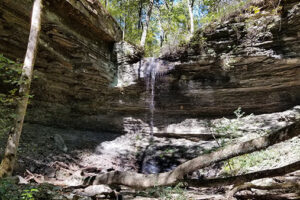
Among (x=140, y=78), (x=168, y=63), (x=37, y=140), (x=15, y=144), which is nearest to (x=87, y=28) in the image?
(x=140, y=78)

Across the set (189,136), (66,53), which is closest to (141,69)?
(66,53)

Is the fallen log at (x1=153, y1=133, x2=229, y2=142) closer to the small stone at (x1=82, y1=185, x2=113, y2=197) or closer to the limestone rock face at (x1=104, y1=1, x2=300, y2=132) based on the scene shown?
the limestone rock face at (x1=104, y1=1, x2=300, y2=132)

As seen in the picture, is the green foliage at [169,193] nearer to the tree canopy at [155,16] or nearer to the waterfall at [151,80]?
the waterfall at [151,80]

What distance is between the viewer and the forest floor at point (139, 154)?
4.70 m

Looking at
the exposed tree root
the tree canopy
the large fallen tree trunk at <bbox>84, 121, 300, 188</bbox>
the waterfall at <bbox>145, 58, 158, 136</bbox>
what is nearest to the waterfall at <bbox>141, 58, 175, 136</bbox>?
the waterfall at <bbox>145, 58, 158, 136</bbox>

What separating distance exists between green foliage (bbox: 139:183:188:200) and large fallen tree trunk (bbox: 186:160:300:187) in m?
0.33

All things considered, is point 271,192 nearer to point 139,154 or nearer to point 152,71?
point 139,154

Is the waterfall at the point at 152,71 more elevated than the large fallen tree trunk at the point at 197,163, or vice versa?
the waterfall at the point at 152,71

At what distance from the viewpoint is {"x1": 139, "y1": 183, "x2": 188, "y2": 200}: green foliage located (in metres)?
3.24

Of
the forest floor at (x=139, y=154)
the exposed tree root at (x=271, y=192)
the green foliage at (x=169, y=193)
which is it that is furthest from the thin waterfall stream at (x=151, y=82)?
the exposed tree root at (x=271, y=192)

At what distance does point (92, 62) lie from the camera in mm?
9312

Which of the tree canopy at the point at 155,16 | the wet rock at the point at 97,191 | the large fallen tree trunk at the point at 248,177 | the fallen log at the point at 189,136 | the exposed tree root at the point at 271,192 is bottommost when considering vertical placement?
the wet rock at the point at 97,191

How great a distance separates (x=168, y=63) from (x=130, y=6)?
8.12 metres

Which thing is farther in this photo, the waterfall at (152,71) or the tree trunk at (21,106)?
the waterfall at (152,71)
